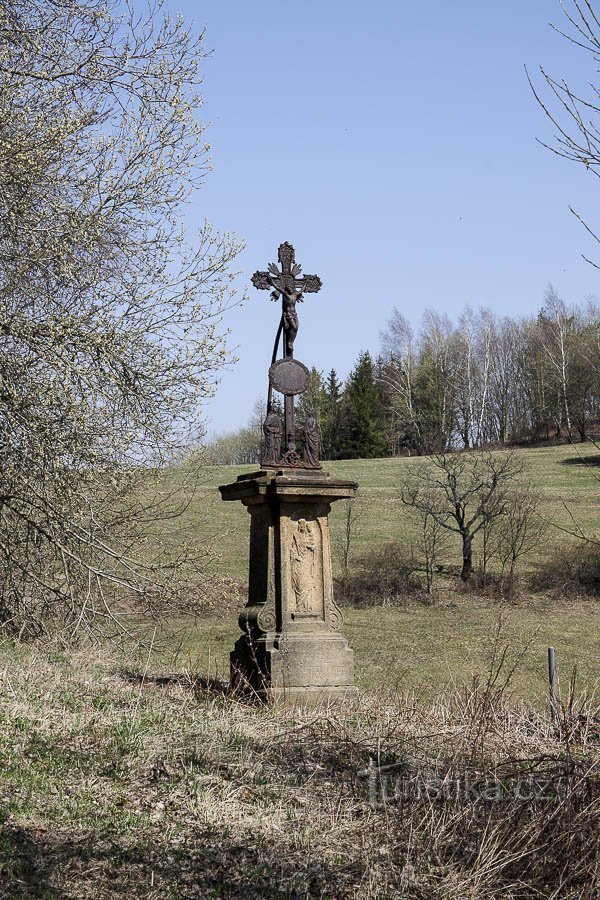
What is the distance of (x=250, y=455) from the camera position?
68625mm

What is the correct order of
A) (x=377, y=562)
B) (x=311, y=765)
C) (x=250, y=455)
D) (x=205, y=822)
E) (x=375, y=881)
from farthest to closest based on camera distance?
1. (x=250, y=455)
2. (x=377, y=562)
3. (x=311, y=765)
4. (x=205, y=822)
5. (x=375, y=881)

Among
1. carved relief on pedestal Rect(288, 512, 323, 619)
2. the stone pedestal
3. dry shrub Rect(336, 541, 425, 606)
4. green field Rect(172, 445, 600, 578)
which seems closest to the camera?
the stone pedestal

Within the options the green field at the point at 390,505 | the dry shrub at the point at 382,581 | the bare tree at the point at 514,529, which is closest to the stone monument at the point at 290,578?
the green field at the point at 390,505

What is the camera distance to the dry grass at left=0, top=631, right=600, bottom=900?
383cm

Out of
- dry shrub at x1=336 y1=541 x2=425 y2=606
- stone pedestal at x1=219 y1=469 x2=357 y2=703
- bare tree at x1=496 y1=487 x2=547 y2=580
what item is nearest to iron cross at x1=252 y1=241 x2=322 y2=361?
stone pedestal at x1=219 y1=469 x2=357 y2=703

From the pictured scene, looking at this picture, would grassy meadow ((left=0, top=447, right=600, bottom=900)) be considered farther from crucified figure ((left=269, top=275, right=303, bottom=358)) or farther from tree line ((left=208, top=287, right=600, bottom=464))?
tree line ((left=208, top=287, right=600, bottom=464))

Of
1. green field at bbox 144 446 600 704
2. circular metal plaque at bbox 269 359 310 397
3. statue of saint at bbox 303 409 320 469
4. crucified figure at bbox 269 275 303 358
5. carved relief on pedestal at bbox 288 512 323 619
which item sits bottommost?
green field at bbox 144 446 600 704

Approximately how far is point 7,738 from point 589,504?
113 ft

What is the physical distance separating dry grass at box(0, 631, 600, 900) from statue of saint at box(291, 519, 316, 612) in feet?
7.26

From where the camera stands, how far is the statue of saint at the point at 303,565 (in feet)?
28.6

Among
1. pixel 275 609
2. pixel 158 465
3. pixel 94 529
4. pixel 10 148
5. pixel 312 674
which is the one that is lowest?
pixel 312 674

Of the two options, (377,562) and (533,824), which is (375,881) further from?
(377,562)

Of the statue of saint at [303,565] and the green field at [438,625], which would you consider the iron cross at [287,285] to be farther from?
the green field at [438,625]

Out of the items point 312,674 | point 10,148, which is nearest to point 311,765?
point 312,674
